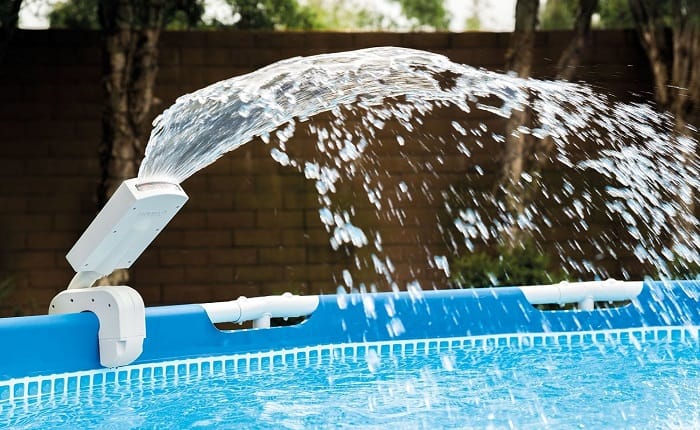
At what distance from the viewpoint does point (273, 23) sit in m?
9.87

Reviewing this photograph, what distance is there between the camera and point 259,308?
4.65 meters

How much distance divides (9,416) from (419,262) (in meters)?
3.88

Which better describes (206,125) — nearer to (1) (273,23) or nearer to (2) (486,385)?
(2) (486,385)

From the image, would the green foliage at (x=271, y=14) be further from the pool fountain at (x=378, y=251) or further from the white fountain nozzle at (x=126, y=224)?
the white fountain nozzle at (x=126, y=224)

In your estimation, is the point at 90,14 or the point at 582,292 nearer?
the point at 582,292

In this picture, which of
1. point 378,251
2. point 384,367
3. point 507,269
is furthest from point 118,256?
point 378,251

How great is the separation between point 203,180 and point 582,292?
108 inches

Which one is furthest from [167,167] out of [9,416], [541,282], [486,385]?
[541,282]

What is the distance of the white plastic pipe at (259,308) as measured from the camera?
14.7 feet

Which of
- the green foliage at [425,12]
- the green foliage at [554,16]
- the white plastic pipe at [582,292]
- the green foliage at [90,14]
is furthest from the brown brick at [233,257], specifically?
the green foliage at [425,12]

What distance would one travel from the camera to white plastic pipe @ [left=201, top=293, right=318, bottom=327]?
4480 mm

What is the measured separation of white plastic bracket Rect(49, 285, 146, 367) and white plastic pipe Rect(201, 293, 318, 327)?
605 millimetres

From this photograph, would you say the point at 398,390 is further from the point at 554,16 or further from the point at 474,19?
the point at 474,19

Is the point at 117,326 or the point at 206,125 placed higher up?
the point at 206,125
